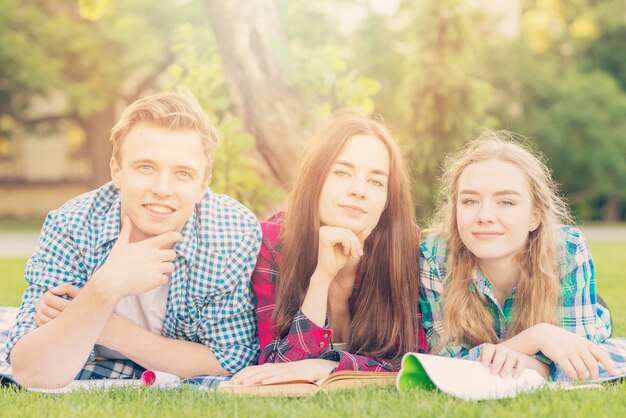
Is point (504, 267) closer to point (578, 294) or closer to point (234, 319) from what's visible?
point (578, 294)

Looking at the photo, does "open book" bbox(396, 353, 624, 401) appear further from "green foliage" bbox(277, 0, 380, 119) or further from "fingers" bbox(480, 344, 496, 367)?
"green foliage" bbox(277, 0, 380, 119)

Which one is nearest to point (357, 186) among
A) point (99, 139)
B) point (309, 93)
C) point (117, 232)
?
point (117, 232)

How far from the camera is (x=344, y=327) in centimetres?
356

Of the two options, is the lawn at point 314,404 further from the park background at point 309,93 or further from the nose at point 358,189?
the nose at point 358,189

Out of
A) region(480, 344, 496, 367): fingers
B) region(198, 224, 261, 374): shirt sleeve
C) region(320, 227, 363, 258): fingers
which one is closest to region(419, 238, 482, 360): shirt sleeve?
region(480, 344, 496, 367): fingers

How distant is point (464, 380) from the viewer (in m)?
2.77

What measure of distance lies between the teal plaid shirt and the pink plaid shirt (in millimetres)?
92

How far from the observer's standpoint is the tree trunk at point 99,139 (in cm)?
1917

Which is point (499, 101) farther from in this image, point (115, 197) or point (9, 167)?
point (115, 197)

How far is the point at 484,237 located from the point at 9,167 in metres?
22.2

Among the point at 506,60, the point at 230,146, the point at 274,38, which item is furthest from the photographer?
the point at 506,60

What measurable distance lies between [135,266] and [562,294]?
184 centimetres

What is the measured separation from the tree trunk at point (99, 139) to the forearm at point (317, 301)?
1656 cm

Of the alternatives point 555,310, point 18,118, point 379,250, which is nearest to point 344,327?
point 379,250
